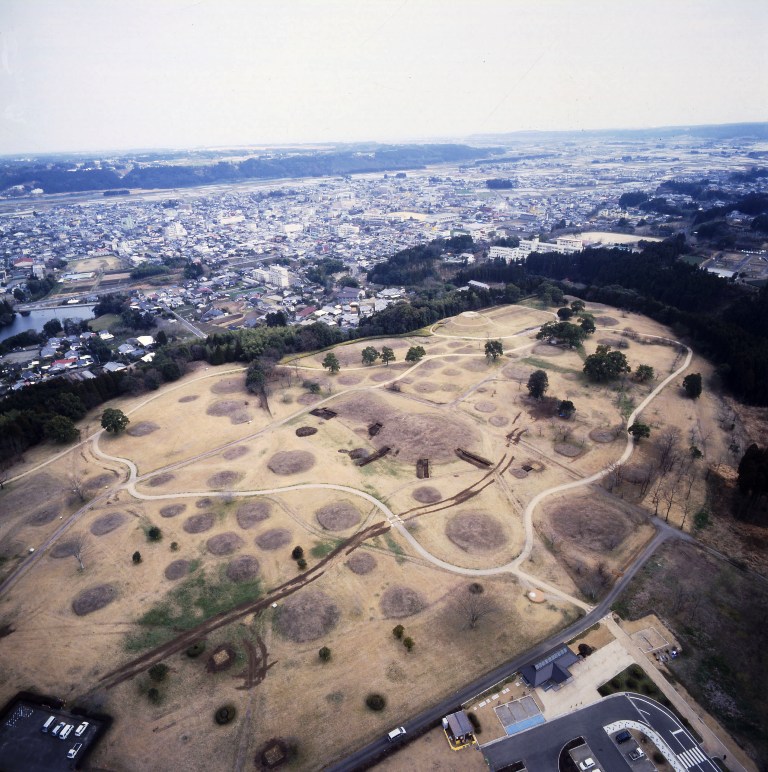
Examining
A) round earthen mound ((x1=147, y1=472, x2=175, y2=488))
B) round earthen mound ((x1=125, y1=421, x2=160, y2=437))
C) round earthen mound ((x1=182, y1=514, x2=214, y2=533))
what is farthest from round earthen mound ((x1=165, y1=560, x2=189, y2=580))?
round earthen mound ((x1=125, y1=421, x2=160, y2=437))

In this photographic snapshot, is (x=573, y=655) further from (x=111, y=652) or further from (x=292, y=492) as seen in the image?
(x=111, y=652)

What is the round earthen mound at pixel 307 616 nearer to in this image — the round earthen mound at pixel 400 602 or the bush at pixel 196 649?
the round earthen mound at pixel 400 602

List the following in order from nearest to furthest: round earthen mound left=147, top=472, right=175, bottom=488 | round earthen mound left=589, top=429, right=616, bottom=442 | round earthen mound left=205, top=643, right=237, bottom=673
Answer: round earthen mound left=205, top=643, right=237, bottom=673, round earthen mound left=147, top=472, right=175, bottom=488, round earthen mound left=589, top=429, right=616, bottom=442

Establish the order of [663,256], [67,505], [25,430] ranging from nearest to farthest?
[67,505] → [25,430] → [663,256]

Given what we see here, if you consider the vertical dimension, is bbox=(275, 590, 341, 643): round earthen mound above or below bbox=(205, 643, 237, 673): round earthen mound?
below

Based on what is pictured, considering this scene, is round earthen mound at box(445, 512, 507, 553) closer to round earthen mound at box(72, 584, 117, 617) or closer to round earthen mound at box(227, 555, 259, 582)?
round earthen mound at box(227, 555, 259, 582)

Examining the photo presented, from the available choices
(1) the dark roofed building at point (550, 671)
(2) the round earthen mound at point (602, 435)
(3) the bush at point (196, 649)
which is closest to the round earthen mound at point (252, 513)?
(3) the bush at point (196, 649)

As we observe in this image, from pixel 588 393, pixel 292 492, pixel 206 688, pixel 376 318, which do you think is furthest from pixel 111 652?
pixel 376 318
